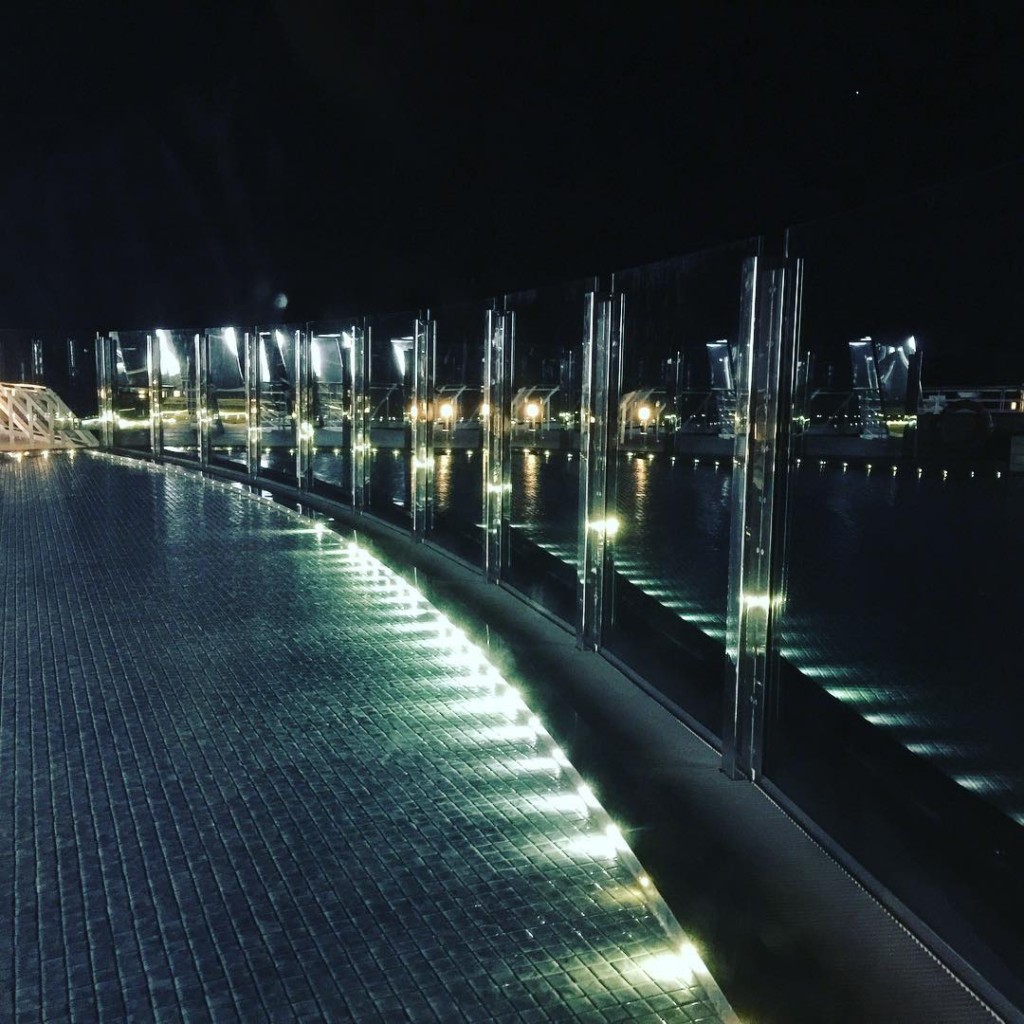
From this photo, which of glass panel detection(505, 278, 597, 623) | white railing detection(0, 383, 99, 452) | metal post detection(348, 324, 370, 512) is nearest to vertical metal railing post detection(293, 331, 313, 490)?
metal post detection(348, 324, 370, 512)

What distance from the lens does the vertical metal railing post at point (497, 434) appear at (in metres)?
6.71

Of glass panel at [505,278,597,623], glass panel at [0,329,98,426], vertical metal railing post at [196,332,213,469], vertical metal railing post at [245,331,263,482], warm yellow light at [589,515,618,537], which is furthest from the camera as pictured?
glass panel at [0,329,98,426]

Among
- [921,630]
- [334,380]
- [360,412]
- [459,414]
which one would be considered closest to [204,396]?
[334,380]

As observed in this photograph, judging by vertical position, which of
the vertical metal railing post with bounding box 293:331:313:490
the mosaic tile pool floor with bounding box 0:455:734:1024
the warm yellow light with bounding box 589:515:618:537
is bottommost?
the mosaic tile pool floor with bounding box 0:455:734:1024

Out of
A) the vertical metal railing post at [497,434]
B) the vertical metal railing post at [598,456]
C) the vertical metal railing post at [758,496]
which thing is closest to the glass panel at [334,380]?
the vertical metal railing post at [497,434]

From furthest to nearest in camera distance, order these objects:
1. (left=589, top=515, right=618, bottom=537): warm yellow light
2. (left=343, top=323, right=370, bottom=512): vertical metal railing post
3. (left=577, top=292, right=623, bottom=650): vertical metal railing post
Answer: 1. (left=343, top=323, right=370, bottom=512): vertical metal railing post
2. (left=589, top=515, right=618, bottom=537): warm yellow light
3. (left=577, top=292, right=623, bottom=650): vertical metal railing post

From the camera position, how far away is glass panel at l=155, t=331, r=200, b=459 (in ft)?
51.3

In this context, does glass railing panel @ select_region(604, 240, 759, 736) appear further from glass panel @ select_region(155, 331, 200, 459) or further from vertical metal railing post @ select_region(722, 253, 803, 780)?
glass panel @ select_region(155, 331, 200, 459)

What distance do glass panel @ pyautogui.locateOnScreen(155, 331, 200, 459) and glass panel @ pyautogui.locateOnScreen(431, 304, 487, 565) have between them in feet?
12.4

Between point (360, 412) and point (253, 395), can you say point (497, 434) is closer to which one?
point (360, 412)

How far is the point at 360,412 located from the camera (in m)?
10.1

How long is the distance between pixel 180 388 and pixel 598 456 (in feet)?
43.0

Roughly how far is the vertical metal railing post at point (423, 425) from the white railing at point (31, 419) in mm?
11744

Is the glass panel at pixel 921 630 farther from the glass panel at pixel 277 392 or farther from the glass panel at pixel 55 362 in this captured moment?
the glass panel at pixel 55 362
